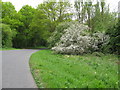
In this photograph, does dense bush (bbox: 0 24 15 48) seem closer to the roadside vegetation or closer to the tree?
the roadside vegetation

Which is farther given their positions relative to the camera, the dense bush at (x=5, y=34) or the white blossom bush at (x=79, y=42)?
the dense bush at (x=5, y=34)

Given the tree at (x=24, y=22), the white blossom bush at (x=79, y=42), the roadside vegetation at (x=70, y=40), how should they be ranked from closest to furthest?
the roadside vegetation at (x=70, y=40), the white blossom bush at (x=79, y=42), the tree at (x=24, y=22)

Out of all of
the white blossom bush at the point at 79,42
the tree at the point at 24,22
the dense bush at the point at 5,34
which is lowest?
the white blossom bush at the point at 79,42

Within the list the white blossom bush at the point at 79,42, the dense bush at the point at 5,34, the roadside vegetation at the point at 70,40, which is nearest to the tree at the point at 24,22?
the roadside vegetation at the point at 70,40

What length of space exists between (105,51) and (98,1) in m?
14.2

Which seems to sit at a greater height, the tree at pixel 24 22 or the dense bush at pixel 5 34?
the tree at pixel 24 22

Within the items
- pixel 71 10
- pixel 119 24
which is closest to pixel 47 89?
pixel 119 24

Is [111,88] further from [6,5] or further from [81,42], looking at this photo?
[6,5]

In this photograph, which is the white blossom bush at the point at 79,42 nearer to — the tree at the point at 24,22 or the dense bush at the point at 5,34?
the dense bush at the point at 5,34

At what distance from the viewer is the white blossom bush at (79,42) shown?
35.8ft

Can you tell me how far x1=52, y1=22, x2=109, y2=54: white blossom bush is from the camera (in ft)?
35.8

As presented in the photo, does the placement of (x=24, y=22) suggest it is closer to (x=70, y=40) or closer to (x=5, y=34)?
(x=5, y=34)

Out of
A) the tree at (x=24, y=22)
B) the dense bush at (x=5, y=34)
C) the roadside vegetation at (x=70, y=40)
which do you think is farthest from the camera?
the tree at (x=24, y=22)

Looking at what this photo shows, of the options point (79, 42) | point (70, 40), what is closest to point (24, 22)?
point (70, 40)
